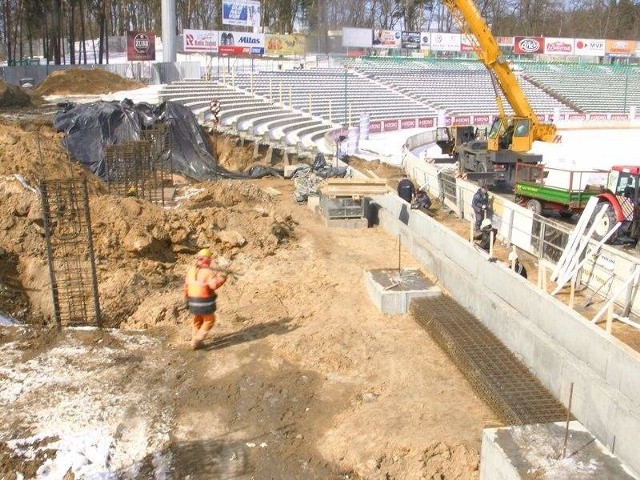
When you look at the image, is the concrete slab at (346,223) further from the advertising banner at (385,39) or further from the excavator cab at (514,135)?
the advertising banner at (385,39)

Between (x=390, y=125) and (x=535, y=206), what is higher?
(x=390, y=125)

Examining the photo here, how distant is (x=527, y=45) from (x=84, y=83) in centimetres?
3785

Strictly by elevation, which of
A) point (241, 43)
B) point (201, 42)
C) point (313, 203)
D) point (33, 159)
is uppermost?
point (241, 43)

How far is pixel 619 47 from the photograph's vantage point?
57.5 m

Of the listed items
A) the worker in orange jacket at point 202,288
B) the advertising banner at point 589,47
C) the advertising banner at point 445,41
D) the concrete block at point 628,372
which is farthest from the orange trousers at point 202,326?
the advertising banner at point 589,47

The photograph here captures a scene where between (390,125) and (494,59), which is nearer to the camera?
(494,59)

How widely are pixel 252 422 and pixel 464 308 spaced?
4.32m

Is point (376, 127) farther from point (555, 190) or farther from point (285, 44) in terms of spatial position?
point (555, 190)

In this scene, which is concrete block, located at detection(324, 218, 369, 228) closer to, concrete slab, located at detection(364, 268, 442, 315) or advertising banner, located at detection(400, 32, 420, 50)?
concrete slab, located at detection(364, 268, 442, 315)

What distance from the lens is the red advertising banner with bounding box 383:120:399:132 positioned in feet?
113

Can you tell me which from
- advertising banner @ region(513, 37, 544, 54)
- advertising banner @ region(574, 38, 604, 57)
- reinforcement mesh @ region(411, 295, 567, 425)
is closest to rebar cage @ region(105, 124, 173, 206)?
reinforcement mesh @ region(411, 295, 567, 425)

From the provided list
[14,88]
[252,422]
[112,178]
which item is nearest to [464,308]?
[252,422]

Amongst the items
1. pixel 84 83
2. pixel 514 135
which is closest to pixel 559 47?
pixel 514 135

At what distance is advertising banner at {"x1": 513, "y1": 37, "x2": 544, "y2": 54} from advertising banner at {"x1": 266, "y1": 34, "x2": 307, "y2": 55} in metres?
18.9
